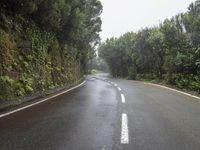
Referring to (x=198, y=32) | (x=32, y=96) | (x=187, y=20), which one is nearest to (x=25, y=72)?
(x=32, y=96)

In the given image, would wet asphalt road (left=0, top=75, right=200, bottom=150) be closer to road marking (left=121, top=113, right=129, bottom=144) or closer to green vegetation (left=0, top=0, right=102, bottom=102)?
road marking (left=121, top=113, right=129, bottom=144)

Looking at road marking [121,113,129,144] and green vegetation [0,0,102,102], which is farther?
green vegetation [0,0,102,102]

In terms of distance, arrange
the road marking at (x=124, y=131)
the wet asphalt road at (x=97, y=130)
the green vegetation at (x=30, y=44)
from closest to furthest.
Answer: the wet asphalt road at (x=97, y=130) < the road marking at (x=124, y=131) < the green vegetation at (x=30, y=44)

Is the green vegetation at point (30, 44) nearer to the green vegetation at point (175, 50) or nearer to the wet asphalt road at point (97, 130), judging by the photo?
the wet asphalt road at point (97, 130)

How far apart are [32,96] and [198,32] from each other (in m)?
16.2

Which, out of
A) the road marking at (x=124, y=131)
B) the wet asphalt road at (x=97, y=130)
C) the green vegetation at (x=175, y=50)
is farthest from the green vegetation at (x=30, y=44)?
the green vegetation at (x=175, y=50)

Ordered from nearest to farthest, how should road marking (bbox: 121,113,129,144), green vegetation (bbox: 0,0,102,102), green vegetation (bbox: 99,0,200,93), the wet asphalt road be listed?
the wet asphalt road
road marking (bbox: 121,113,129,144)
green vegetation (bbox: 0,0,102,102)
green vegetation (bbox: 99,0,200,93)

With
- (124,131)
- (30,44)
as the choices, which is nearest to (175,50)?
(30,44)

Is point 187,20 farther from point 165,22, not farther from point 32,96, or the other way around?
point 32,96

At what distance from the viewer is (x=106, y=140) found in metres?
5.03

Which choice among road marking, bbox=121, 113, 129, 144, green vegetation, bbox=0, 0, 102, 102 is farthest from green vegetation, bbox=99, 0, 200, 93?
→ road marking, bbox=121, 113, 129, 144

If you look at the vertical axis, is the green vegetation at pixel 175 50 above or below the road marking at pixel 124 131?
above

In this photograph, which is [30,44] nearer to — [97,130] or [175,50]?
[97,130]

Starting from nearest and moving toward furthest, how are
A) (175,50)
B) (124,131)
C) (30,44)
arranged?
(124,131) → (30,44) → (175,50)
